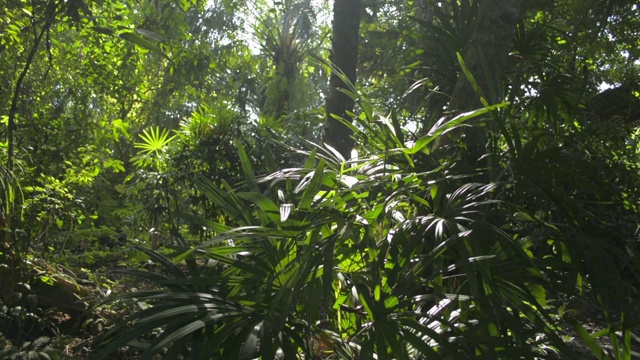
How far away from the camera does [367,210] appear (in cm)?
244

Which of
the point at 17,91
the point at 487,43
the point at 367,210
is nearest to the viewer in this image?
the point at 367,210

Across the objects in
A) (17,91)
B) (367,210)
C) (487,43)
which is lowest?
(367,210)

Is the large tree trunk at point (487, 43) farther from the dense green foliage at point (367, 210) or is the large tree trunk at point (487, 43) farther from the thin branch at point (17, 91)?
the thin branch at point (17, 91)

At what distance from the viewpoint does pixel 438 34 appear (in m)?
3.39

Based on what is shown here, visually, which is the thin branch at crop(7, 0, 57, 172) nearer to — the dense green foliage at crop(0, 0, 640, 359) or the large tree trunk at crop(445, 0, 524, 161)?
the dense green foliage at crop(0, 0, 640, 359)

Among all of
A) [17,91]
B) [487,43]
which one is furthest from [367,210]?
[17,91]

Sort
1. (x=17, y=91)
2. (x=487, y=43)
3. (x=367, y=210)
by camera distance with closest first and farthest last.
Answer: (x=367, y=210)
(x=487, y=43)
(x=17, y=91)

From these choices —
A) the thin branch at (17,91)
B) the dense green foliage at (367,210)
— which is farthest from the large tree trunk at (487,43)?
the thin branch at (17,91)

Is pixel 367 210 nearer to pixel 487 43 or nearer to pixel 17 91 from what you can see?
pixel 487 43

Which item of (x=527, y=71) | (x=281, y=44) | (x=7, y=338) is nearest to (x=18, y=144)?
(x=7, y=338)

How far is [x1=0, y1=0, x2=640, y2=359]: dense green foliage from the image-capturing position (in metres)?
2.14

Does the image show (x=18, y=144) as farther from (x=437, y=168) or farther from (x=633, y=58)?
(x=633, y=58)

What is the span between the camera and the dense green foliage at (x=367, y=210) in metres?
2.14

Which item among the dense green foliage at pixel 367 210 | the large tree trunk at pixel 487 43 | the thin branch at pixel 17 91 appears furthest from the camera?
the thin branch at pixel 17 91
